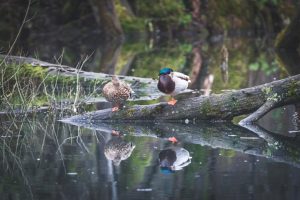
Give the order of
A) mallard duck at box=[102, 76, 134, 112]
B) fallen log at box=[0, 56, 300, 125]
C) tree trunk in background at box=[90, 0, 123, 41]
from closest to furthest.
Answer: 1. fallen log at box=[0, 56, 300, 125]
2. mallard duck at box=[102, 76, 134, 112]
3. tree trunk in background at box=[90, 0, 123, 41]

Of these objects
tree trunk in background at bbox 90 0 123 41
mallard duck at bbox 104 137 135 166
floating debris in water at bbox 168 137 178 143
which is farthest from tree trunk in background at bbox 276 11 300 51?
mallard duck at bbox 104 137 135 166

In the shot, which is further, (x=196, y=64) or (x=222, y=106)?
(x=196, y=64)

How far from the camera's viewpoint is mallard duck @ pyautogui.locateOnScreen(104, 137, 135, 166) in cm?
882

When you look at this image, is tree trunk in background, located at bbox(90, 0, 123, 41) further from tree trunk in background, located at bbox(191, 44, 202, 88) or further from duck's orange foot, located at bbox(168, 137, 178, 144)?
duck's orange foot, located at bbox(168, 137, 178, 144)

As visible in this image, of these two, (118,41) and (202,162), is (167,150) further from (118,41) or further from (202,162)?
(118,41)

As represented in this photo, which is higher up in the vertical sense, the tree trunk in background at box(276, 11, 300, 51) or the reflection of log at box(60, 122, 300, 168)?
the tree trunk in background at box(276, 11, 300, 51)

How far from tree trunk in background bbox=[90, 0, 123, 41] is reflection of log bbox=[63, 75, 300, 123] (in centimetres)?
2177

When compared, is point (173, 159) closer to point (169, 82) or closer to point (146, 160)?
point (146, 160)

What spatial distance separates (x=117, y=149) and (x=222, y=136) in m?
1.53

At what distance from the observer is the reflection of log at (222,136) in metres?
8.91


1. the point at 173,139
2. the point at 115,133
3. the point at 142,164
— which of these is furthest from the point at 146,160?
the point at 115,133

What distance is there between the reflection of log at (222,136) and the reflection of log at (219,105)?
157mm

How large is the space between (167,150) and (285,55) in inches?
591

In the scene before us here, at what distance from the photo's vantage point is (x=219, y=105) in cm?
1092
